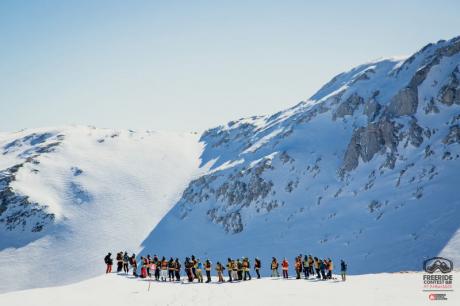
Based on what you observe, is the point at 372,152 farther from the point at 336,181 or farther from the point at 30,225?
the point at 30,225

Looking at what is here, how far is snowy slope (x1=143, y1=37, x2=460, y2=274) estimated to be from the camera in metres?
56.9

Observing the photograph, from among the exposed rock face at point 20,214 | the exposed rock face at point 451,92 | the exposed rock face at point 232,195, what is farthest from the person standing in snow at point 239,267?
the exposed rock face at point 20,214

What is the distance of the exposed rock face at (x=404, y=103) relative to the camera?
253ft

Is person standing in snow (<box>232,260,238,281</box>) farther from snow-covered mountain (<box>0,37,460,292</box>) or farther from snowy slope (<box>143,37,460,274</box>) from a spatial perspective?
snow-covered mountain (<box>0,37,460,292</box>)

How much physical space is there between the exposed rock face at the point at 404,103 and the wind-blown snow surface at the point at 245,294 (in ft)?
174

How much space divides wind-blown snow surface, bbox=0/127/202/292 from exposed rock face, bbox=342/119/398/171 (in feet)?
135

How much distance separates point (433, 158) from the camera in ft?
214

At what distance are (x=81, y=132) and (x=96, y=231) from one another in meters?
60.3

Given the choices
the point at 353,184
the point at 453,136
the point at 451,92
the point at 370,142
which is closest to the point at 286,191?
the point at 353,184

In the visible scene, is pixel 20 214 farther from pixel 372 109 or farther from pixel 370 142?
pixel 372 109

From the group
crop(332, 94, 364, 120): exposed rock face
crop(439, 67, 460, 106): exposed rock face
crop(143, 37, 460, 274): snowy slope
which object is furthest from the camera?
crop(332, 94, 364, 120): exposed rock face

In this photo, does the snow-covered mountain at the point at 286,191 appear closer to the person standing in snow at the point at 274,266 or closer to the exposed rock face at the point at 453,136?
the exposed rock face at the point at 453,136

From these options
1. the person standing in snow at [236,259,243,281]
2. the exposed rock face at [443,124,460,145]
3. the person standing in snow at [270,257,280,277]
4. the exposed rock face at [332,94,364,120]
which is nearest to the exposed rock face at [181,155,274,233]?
the exposed rock face at [332,94,364,120]

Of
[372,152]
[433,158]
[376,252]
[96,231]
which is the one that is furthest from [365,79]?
[96,231]
